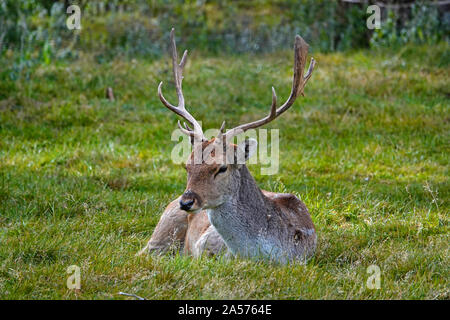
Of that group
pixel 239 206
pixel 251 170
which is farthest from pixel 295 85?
pixel 251 170

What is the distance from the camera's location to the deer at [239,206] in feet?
16.1

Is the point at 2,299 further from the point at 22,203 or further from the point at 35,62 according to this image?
the point at 35,62

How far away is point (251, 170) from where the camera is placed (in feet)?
26.5

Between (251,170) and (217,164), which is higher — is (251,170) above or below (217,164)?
below

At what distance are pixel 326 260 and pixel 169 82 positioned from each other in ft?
20.8

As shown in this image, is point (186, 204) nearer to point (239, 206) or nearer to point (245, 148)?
point (239, 206)

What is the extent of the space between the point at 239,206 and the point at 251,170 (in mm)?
2956

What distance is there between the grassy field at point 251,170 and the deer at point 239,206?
191mm

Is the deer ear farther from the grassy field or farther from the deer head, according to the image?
the grassy field

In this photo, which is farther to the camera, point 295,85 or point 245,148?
point 295,85

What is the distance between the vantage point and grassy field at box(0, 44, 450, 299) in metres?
4.69

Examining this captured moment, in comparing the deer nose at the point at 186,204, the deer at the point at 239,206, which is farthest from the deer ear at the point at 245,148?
the deer nose at the point at 186,204

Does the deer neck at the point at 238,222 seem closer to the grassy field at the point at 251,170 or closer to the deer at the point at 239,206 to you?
the deer at the point at 239,206

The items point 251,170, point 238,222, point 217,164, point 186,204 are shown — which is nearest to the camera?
point 186,204
